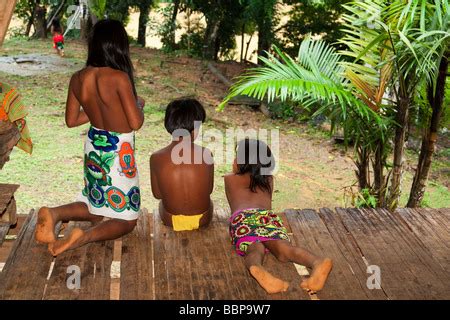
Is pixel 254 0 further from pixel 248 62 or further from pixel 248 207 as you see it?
pixel 248 207

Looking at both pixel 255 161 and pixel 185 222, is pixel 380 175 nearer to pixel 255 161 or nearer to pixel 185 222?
pixel 255 161

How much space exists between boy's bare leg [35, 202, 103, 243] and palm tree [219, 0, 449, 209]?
3.76 feet

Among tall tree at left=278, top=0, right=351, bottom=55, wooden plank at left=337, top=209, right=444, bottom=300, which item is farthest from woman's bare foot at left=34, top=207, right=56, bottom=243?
tall tree at left=278, top=0, right=351, bottom=55

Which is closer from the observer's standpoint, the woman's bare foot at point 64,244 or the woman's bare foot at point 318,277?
the woman's bare foot at point 318,277

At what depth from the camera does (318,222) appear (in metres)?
3.63

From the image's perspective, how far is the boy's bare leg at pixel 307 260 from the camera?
276 cm

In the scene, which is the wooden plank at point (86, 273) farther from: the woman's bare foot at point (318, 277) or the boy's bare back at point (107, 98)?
the woman's bare foot at point (318, 277)

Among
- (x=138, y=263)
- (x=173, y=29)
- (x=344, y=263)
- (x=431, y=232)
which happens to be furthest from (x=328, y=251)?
(x=173, y=29)

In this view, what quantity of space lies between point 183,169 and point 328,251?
0.97m

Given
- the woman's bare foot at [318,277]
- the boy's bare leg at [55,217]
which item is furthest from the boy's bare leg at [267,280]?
the boy's bare leg at [55,217]

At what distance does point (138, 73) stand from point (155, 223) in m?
6.97

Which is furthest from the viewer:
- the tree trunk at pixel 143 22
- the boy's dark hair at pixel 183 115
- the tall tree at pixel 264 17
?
the tree trunk at pixel 143 22

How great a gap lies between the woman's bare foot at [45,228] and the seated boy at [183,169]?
674 millimetres

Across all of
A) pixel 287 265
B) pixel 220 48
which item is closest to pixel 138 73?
pixel 220 48
